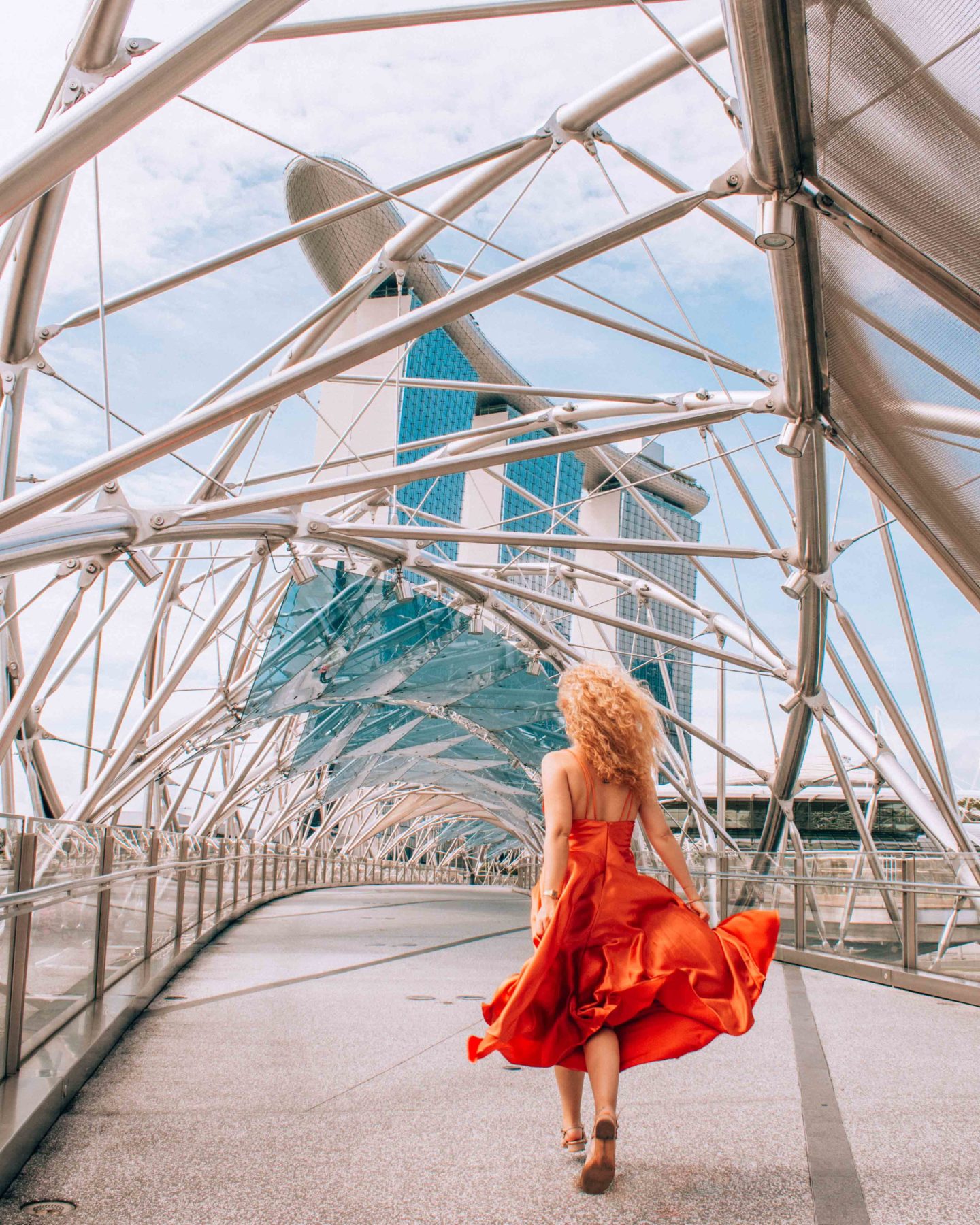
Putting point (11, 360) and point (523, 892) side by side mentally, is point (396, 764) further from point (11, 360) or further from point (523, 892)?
point (11, 360)

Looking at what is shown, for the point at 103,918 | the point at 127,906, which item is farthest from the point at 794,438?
the point at 103,918

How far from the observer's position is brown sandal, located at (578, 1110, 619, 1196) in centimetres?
Answer: 400

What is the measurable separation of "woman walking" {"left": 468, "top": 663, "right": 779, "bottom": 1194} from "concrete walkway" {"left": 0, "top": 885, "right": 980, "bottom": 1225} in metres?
0.41

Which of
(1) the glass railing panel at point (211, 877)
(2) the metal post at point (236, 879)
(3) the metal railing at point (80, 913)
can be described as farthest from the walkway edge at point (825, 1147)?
(2) the metal post at point (236, 879)

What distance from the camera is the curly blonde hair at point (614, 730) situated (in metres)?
4.89

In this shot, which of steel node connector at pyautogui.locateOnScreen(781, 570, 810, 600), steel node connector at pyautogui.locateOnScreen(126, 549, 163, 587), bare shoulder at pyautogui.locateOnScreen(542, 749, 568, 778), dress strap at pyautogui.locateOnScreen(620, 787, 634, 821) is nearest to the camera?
bare shoulder at pyautogui.locateOnScreen(542, 749, 568, 778)

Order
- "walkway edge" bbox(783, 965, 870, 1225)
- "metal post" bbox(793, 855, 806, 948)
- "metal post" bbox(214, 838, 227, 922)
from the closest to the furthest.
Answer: "walkway edge" bbox(783, 965, 870, 1225)
"metal post" bbox(793, 855, 806, 948)
"metal post" bbox(214, 838, 227, 922)

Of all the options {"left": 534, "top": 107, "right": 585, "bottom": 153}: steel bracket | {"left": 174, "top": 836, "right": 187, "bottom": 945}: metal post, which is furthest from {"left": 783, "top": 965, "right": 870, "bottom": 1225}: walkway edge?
{"left": 534, "top": 107, "right": 585, "bottom": 153}: steel bracket

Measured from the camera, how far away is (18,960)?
16.7 feet

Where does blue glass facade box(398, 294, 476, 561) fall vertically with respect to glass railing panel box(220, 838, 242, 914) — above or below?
above

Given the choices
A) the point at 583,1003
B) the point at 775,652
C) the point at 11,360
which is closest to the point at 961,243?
the point at 583,1003

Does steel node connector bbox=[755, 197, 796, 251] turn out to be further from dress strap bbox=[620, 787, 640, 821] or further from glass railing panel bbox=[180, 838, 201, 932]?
glass railing panel bbox=[180, 838, 201, 932]

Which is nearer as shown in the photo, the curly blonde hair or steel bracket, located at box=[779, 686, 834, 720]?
the curly blonde hair

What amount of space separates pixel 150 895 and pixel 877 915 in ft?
25.1
